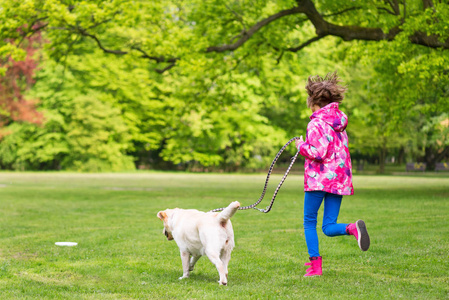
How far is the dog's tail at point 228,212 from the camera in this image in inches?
219

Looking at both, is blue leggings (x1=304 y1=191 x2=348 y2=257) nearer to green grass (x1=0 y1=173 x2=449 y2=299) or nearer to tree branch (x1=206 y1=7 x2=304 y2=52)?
green grass (x1=0 y1=173 x2=449 y2=299)

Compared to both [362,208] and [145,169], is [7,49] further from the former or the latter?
[145,169]

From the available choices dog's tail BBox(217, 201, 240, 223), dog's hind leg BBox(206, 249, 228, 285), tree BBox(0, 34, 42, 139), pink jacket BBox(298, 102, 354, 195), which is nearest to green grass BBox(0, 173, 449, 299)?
dog's hind leg BBox(206, 249, 228, 285)

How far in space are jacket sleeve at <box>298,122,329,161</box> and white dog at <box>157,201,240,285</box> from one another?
3.06ft

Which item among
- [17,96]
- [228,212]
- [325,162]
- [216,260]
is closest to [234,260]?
[216,260]

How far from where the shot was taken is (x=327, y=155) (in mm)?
6023

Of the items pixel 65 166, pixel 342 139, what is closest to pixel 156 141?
pixel 65 166

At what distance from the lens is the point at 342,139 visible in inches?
241

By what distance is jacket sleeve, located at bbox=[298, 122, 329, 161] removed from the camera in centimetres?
592

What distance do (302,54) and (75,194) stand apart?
85.7 ft

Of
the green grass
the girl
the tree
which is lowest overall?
the green grass

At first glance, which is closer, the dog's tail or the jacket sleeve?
the dog's tail

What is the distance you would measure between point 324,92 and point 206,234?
6.54 feet

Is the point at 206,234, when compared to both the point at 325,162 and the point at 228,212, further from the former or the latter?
the point at 325,162
